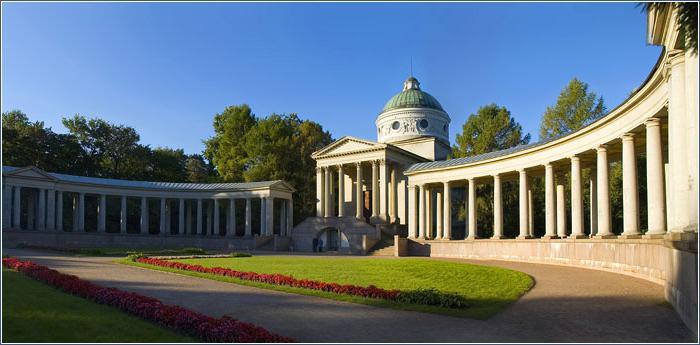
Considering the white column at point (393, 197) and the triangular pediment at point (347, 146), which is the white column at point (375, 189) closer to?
the white column at point (393, 197)

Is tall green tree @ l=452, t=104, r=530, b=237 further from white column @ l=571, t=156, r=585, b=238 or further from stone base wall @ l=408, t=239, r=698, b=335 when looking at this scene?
white column @ l=571, t=156, r=585, b=238

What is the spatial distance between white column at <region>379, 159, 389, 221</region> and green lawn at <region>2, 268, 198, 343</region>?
168 feet

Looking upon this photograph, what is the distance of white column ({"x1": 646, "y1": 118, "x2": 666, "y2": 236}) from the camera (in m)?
27.5

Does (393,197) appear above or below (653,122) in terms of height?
below

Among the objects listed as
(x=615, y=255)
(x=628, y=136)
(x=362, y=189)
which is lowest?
(x=615, y=255)

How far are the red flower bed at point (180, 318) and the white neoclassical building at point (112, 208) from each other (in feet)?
159

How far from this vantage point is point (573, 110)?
6128cm

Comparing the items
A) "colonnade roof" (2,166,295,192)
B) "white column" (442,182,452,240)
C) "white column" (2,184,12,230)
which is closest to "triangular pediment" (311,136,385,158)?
"colonnade roof" (2,166,295,192)

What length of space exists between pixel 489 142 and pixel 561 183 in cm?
2250

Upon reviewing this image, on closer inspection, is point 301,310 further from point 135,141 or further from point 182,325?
point 135,141

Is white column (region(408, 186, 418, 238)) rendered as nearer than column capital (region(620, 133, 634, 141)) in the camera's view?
No

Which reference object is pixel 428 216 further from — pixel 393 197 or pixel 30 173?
pixel 30 173

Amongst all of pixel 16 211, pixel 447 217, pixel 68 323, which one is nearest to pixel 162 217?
pixel 16 211

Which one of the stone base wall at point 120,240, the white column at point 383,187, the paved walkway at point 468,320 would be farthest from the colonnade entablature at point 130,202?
the paved walkway at point 468,320
